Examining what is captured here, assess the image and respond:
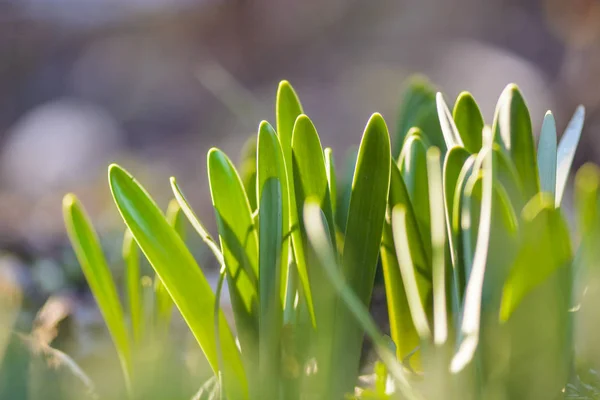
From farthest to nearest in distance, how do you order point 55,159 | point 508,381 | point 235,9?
point 235,9
point 55,159
point 508,381

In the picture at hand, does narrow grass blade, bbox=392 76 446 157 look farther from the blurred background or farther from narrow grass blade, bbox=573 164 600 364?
the blurred background

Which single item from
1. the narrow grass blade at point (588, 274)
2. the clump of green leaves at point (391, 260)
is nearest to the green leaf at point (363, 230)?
the clump of green leaves at point (391, 260)

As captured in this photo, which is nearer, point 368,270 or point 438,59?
point 368,270

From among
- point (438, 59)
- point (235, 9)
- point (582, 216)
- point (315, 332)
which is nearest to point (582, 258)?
point (582, 216)

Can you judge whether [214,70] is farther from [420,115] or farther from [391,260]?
[391,260]

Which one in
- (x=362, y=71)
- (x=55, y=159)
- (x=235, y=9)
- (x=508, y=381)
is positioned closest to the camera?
(x=508, y=381)

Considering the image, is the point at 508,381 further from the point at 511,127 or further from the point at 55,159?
the point at 55,159

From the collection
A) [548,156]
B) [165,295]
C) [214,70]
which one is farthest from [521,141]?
[214,70]
